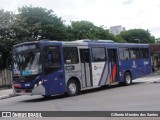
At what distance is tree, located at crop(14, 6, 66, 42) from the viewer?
3695 cm

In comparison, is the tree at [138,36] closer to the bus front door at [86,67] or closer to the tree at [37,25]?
the tree at [37,25]

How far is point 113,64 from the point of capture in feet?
74.0

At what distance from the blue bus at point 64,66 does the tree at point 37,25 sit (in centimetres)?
1596

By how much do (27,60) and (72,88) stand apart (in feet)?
9.31

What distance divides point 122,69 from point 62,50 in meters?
6.11

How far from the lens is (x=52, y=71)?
17828mm

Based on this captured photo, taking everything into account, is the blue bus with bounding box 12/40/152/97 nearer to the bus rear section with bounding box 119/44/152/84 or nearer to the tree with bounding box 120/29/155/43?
the bus rear section with bounding box 119/44/152/84

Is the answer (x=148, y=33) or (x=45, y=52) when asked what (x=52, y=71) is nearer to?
(x=45, y=52)

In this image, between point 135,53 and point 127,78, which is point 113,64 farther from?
point 135,53

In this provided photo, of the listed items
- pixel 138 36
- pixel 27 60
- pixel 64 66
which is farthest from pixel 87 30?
pixel 27 60

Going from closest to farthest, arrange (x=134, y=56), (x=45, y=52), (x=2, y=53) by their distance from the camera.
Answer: (x=45, y=52) < (x=134, y=56) < (x=2, y=53)

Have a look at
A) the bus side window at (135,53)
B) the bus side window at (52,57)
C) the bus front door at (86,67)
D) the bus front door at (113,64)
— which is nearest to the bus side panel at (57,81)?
the bus side window at (52,57)

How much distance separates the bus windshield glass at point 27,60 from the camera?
688 inches

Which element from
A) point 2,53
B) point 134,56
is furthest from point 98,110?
point 2,53
